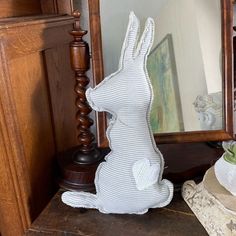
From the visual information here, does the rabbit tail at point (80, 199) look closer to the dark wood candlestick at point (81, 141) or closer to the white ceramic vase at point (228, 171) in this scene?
the dark wood candlestick at point (81, 141)

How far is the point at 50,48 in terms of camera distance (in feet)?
2.73

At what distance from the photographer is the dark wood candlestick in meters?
0.70

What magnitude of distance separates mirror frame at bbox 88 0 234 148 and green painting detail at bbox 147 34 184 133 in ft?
0.07

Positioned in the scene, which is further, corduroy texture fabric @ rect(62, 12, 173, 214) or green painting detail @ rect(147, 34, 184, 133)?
green painting detail @ rect(147, 34, 184, 133)

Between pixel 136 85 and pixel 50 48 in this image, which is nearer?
pixel 136 85

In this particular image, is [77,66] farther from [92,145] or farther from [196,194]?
[196,194]

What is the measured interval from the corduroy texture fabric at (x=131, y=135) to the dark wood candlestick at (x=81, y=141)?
0.31 ft

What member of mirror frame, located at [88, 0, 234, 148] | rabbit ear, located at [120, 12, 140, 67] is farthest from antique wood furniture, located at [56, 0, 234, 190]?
rabbit ear, located at [120, 12, 140, 67]

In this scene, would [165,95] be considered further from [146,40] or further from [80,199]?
[80,199]

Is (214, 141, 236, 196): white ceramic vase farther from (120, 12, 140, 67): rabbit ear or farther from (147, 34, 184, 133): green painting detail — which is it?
(120, 12, 140, 67): rabbit ear

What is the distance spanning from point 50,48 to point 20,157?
0.29 meters

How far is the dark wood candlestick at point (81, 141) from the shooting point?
0.70m

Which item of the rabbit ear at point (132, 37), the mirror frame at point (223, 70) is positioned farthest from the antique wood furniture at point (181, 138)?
the rabbit ear at point (132, 37)

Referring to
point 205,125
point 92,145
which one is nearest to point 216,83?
point 205,125
